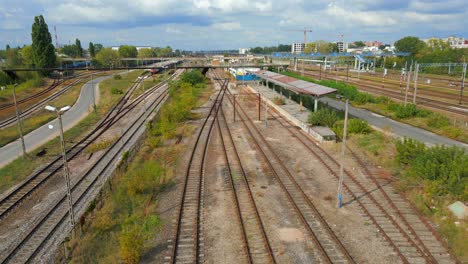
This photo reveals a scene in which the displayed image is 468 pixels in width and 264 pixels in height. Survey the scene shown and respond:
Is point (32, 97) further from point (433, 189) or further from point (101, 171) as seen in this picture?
point (433, 189)

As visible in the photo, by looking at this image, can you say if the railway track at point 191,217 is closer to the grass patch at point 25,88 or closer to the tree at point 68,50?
the grass patch at point 25,88

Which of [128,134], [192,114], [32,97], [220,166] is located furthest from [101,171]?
[32,97]

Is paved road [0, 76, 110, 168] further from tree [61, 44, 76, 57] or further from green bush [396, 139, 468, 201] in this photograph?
tree [61, 44, 76, 57]

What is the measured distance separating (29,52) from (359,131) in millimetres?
101295

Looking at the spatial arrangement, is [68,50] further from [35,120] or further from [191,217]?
[191,217]

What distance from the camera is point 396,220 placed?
16250 mm

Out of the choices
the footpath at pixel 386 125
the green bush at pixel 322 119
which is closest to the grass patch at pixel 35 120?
the footpath at pixel 386 125

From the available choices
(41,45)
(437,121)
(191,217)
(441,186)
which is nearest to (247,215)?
(191,217)

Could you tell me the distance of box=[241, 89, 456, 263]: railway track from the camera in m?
13.6

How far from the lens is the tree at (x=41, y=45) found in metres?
83.0

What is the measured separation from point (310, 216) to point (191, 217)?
606 cm

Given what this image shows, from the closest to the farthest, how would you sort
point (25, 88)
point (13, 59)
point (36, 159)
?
point (36, 159) < point (25, 88) < point (13, 59)

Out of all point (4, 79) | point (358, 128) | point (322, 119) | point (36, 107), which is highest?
point (4, 79)

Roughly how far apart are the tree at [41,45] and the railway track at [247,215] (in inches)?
3066
